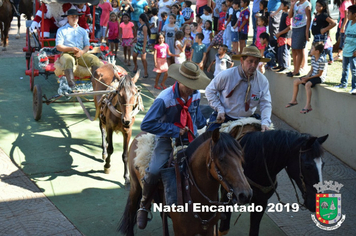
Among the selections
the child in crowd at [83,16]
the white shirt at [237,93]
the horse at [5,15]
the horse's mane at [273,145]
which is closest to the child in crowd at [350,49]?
the white shirt at [237,93]

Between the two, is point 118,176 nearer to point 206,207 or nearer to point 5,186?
point 5,186

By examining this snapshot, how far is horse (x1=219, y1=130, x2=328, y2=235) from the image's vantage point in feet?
15.1

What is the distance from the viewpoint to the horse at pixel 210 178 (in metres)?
3.78

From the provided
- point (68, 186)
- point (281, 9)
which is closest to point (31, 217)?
point (68, 186)

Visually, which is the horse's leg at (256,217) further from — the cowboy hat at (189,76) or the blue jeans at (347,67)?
the blue jeans at (347,67)

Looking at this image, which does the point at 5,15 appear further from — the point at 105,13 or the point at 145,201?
Answer: the point at 145,201

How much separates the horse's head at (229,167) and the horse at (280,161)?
24.7 inches

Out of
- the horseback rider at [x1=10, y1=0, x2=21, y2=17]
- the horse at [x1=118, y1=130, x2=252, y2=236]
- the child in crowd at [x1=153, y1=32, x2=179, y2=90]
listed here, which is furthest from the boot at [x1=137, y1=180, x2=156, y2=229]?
the horseback rider at [x1=10, y1=0, x2=21, y2=17]

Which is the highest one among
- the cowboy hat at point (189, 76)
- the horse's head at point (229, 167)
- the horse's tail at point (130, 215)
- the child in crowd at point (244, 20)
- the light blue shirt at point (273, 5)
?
the light blue shirt at point (273, 5)

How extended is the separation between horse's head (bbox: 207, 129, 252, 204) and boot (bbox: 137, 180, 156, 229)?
3.57 feet

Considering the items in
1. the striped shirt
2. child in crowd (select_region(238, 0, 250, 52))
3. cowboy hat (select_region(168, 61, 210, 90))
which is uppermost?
child in crowd (select_region(238, 0, 250, 52))

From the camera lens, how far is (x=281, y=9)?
1166 centimetres

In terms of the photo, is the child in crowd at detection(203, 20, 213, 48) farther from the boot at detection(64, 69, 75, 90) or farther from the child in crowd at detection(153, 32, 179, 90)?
the boot at detection(64, 69, 75, 90)

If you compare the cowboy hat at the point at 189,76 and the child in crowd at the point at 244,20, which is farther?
the child in crowd at the point at 244,20
